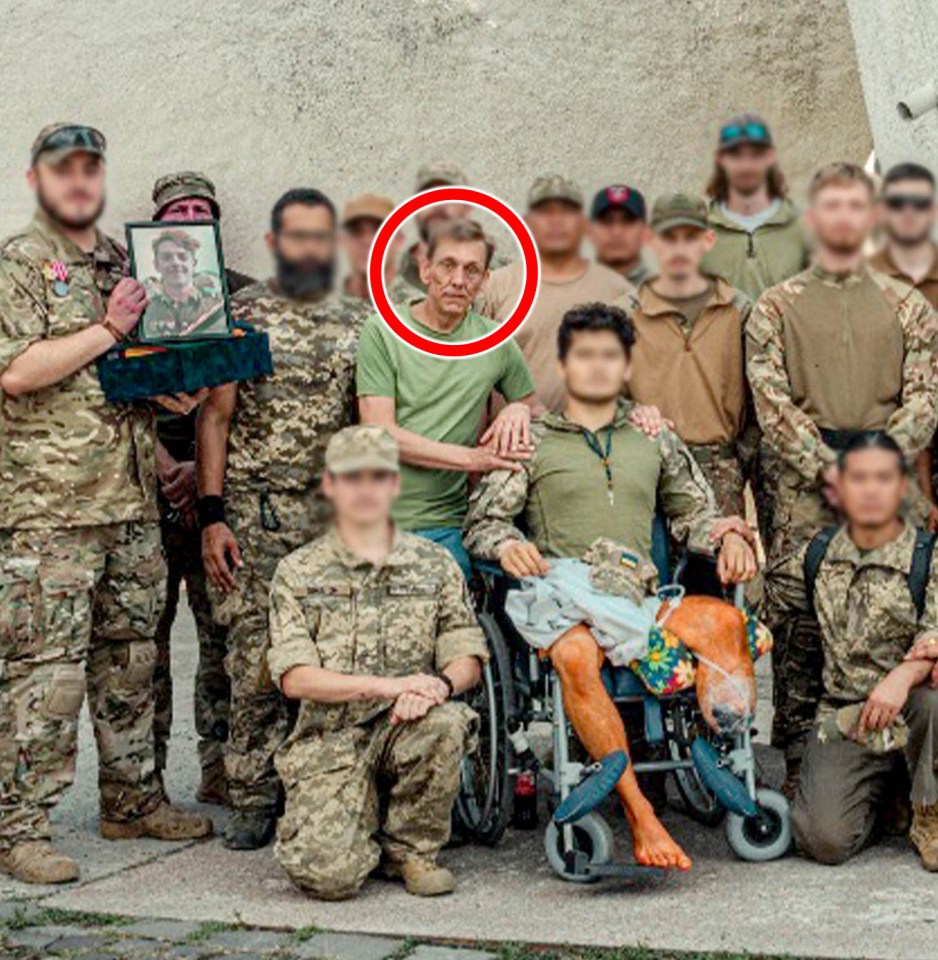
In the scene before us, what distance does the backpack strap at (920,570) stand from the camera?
4.89 metres

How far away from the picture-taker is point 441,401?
502 cm

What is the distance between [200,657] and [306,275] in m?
1.54

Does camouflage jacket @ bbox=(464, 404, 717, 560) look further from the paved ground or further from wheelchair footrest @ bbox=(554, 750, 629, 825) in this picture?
the paved ground

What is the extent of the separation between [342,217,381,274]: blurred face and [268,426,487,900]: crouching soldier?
2.21ft

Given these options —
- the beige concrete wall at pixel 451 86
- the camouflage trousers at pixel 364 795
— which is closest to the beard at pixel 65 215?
the camouflage trousers at pixel 364 795

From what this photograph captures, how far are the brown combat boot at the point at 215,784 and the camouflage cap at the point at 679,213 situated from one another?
2.00m

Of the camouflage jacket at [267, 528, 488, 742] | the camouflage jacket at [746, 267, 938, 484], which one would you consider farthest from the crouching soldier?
the camouflage jacket at [746, 267, 938, 484]

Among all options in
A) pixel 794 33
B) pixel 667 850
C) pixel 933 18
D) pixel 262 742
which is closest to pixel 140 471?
pixel 262 742

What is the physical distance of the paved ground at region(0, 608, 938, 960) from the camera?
428cm

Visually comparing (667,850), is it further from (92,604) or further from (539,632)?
(92,604)

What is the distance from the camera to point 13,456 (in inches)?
196

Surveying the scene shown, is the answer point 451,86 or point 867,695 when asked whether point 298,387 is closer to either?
point 867,695

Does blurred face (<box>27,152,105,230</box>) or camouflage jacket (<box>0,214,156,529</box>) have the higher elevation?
blurred face (<box>27,152,105,230</box>)

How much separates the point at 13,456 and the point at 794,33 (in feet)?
19.1
